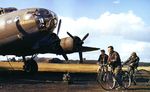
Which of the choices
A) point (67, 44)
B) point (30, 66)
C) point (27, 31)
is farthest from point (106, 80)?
point (67, 44)

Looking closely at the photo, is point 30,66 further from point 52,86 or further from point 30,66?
point 52,86

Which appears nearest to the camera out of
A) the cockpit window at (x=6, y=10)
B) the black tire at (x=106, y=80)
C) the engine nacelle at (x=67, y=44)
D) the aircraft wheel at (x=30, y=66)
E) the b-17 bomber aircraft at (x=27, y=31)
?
the black tire at (x=106, y=80)

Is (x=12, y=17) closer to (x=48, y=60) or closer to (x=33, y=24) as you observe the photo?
(x=33, y=24)

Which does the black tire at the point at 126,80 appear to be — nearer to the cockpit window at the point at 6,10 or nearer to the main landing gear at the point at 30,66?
the main landing gear at the point at 30,66

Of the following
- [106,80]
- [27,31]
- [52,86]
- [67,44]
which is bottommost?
[67,44]

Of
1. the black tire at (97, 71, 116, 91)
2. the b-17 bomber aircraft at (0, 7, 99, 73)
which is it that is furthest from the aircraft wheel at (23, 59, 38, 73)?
the black tire at (97, 71, 116, 91)

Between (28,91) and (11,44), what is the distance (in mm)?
9866

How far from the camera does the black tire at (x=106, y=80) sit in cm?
1859

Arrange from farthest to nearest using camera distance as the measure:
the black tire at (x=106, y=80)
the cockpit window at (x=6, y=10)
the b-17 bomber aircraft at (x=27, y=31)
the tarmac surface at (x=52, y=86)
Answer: the cockpit window at (x=6, y=10), the b-17 bomber aircraft at (x=27, y=31), the black tire at (x=106, y=80), the tarmac surface at (x=52, y=86)

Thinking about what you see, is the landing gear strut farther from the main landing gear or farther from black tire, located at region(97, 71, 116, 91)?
black tire, located at region(97, 71, 116, 91)

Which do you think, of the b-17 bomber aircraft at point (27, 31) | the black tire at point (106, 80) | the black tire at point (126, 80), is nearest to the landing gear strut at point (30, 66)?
the b-17 bomber aircraft at point (27, 31)

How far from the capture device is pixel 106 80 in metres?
18.7

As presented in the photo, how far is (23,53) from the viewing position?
91.2ft

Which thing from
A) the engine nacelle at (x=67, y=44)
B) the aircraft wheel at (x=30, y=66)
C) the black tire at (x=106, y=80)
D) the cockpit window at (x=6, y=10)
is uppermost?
the cockpit window at (x=6, y=10)
